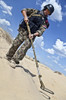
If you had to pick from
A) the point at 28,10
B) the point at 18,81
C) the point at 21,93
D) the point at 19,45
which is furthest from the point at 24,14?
the point at 21,93

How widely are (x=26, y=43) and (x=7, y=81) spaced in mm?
2304

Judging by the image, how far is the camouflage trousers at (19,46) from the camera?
551 centimetres

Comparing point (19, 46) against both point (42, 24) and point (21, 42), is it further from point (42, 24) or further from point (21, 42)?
point (42, 24)

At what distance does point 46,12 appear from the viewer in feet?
19.1

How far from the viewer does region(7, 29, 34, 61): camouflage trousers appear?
5.51m

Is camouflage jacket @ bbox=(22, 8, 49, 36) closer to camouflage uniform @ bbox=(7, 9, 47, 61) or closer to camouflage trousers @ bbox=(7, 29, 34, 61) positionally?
camouflage uniform @ bbox=(7, 9, 47, 61)

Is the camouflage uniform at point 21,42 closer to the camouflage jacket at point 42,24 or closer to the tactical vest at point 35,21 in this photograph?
the camouflage jacket at point 42,24

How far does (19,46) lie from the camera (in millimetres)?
5918

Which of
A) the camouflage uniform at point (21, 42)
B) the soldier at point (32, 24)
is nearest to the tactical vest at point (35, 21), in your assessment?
the soldier at point (32, 24)

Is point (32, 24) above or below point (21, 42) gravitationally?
above

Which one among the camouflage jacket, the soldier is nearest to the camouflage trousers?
the soldier

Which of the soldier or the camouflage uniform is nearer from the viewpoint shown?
the camouflage uniform

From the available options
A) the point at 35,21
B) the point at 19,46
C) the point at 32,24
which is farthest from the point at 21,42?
the point at 35,21

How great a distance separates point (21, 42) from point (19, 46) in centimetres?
17
